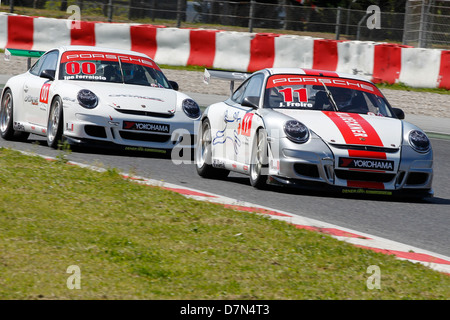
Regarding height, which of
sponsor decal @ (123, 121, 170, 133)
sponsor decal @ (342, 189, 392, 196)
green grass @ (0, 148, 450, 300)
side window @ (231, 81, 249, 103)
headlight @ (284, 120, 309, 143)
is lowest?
sponsor decal @ (342, 189, 392, 196)

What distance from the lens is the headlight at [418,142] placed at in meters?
8.95

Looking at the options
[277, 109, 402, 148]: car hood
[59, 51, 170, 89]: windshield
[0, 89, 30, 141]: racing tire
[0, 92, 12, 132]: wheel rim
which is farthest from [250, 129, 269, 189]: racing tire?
[0, 92, 12, 132]: wheel rim

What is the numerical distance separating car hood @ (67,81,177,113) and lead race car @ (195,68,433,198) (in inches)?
50.2

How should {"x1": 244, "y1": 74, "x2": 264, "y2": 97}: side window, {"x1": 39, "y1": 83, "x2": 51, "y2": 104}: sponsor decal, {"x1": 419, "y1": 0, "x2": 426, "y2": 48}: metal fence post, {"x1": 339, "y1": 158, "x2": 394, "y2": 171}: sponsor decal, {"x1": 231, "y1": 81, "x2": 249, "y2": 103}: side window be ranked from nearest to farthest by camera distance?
{"x1": 339, "y1": 158, "x2": 394, "y2": 171}: sponsor decal
{"x1": 244, "y1": 74, "x2": 264, "y2": 97}: side window
{"x1": 231, "y1": 81, "x2": 249, "y2": 103}: side window
{"x1": 39, "y1": 83, "x2": 51, "y2": 104}: sponsor decal
{"x1": 419, "y1": 0, "x2": 426, "y2": 48}: metal fence post

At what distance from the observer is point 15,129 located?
40.5 ft

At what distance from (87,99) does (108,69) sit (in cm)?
112

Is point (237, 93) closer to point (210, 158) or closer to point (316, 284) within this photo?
point (210, 158)

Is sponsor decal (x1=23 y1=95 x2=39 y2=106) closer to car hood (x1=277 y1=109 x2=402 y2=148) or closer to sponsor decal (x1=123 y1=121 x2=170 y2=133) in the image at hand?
sponsor decal (x1=123 y1=121 x2=170 y2=133)

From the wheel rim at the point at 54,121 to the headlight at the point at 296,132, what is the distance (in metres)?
3.45

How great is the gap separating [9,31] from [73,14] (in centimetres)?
211

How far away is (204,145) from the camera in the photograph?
10438 millimetres

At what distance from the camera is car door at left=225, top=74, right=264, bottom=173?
30.8ft

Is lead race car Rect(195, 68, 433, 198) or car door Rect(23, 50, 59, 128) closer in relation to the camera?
lead race car Rect(195, 68, 433, 198)
